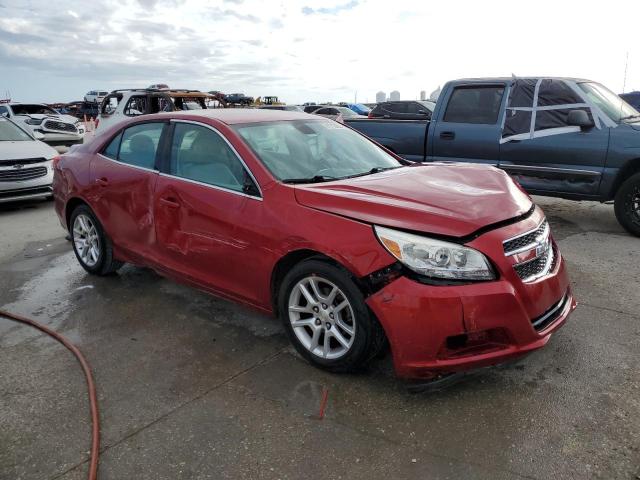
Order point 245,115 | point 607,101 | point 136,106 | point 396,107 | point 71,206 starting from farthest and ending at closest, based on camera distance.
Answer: point 396,107
point 136,106
point 607,101
point 71,206
point 245,115

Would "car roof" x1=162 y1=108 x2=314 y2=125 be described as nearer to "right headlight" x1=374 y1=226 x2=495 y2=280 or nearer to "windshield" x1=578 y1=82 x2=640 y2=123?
"right headlight" x1=374 y1=226 x2=495 y2=280

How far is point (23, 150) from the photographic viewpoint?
874 cm

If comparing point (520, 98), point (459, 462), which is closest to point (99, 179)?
point (459, 462)

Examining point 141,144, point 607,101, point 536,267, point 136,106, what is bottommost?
point 536,267

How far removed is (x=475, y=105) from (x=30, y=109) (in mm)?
17339

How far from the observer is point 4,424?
9.18 ft

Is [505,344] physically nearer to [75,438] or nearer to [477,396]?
[477,396]

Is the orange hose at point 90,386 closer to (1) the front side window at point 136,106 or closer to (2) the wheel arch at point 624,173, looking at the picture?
(2) the wheel arch at point 624,173

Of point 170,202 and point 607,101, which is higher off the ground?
point 607,101

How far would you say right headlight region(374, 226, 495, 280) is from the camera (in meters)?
2.66

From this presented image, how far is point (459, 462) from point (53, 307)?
11.6 ft

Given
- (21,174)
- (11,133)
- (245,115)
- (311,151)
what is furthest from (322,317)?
(11,133)

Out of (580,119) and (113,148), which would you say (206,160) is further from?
(580,119)

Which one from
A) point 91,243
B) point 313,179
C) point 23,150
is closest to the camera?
point 313,179
